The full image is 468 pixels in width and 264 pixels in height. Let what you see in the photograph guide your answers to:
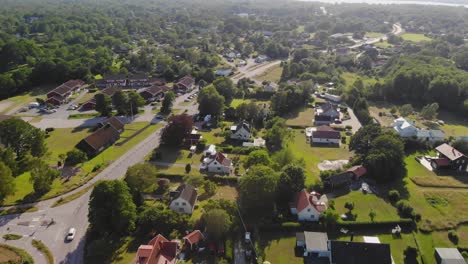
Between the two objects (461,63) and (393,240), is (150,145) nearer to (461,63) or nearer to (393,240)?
(393,240)

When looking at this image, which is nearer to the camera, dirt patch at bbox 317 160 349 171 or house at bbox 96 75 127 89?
dirt patch at bbox 317 160 349 171

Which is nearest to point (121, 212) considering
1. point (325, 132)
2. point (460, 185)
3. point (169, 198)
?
point (169, 198)

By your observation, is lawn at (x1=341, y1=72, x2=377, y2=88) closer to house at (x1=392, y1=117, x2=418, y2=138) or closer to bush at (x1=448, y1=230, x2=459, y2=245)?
house at (x1=392, y1=117, x2=418, y2=138)

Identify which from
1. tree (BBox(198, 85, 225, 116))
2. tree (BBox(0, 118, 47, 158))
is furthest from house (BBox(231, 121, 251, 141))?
tree (BBox(0, 118, 47, 158))

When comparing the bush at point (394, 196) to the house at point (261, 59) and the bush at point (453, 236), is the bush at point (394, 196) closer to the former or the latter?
the bush at point (453, 236)

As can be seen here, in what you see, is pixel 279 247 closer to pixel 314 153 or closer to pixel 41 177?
pixel 314 153

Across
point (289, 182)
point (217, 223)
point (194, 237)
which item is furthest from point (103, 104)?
point (289, 182)
